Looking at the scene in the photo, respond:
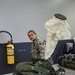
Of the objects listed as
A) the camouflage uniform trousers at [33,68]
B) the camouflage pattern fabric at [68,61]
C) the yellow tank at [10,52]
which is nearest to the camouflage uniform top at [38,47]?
the yellow tank at [10,52]

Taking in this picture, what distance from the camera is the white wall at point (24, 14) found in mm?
4301

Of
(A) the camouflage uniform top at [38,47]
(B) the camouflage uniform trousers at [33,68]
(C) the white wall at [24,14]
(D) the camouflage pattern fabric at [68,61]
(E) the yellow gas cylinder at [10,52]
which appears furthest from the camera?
(C) the white wall at [24,14]

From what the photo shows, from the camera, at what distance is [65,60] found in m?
2.28

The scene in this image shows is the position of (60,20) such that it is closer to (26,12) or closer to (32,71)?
(32,71)

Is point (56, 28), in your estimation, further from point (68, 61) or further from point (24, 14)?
point (24, 14)

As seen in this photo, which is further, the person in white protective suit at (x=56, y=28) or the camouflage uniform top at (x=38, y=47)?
the camouflage uniform top at (x=38, y=47)

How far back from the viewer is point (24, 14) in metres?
4.56

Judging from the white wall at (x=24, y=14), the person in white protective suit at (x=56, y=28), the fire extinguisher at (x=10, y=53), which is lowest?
the fire extinguisher at (x=10, y=53)

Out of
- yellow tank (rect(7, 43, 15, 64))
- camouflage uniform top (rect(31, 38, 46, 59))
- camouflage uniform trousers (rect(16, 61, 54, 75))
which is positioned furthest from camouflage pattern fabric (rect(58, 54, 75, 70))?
Result: yellow tank (rect(7, 43, 15, 64))

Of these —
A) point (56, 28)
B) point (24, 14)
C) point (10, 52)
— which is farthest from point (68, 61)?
point (24, 14)

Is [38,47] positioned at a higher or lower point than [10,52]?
higher

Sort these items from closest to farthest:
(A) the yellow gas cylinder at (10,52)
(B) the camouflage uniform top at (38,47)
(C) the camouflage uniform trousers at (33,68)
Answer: (C) the camouflage uniform trousers at (33,68), (B) the camouflage uniform top at (38,47), (A) the yellow gas cylinder at (10,52)

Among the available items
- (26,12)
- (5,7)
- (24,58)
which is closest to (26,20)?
(26,12)

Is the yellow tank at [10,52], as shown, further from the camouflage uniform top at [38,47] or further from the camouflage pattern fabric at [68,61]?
the camouflage pattern fabric at [68,61]
